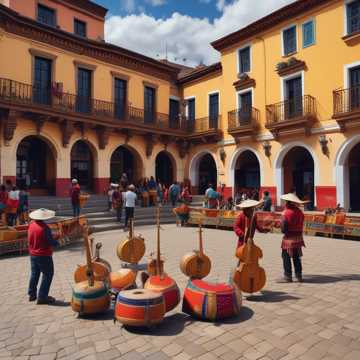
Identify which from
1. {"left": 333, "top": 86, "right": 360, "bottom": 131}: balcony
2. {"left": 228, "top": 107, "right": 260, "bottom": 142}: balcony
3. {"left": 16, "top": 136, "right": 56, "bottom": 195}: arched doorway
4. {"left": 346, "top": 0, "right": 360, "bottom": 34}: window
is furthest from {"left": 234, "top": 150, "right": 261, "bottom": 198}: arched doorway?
{"left": 16, "top": 136, "right": 56, "bottom": 195}: arched doorway

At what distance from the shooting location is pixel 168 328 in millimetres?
4527

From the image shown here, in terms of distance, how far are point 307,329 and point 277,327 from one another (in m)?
0.36

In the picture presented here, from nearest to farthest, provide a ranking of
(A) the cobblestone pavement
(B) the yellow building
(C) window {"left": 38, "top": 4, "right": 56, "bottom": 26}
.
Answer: (A) the cobblestone pavement, (B) the yellow building, (C) window {"left": 38, "top": 4, "right": 56, "bottom": 26}

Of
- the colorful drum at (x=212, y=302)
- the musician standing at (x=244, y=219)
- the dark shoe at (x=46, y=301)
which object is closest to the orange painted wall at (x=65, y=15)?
the dark shoe at (x=46, y=301)

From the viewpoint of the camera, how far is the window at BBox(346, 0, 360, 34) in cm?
1580

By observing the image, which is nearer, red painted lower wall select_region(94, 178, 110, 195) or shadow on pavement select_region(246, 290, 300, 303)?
shadow on pavement select_region(246, 290, 300, 303)

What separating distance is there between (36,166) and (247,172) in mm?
12476

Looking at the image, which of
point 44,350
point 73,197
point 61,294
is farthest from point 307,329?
point 73,197

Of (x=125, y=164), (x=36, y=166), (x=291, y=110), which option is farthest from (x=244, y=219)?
(x=125, y=164)

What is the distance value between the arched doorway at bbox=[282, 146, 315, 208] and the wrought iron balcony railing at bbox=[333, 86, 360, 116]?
11.9 ft

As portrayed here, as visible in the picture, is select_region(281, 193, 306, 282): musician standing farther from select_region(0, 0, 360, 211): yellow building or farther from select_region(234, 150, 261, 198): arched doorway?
select_region(234, 150, 261, 198): arched doorway

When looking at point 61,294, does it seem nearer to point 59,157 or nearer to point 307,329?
point 307,329

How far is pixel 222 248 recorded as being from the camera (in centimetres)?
991

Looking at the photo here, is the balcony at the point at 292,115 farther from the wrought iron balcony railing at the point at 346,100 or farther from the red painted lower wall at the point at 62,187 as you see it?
the red painted lower wall at the point at 62,187
